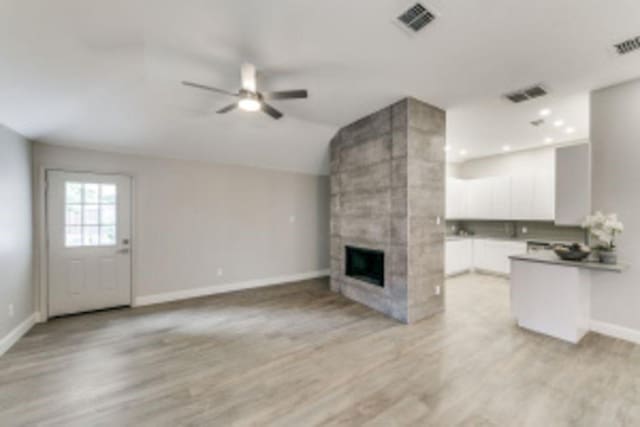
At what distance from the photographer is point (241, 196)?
17.5 feet

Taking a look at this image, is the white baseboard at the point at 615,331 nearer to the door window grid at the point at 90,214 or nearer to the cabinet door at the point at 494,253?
the cabinet door at the point at 494,253

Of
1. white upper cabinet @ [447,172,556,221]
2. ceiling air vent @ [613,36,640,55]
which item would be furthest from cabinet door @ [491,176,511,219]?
ceiling air vent @ [613,36,640,55]

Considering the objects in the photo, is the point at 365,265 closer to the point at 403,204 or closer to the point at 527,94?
the point at 403,204

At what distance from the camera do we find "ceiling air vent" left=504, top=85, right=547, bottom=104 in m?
3.27

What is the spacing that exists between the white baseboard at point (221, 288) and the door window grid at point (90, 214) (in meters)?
1.09

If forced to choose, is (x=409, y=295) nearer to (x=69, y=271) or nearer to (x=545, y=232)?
(x=545, y=232)

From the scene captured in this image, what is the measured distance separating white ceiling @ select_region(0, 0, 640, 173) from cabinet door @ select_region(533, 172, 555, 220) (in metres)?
1.59

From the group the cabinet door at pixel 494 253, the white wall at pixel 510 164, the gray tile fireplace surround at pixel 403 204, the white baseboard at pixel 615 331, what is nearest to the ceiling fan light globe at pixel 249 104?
→ the gray tile fireplace surround at pixel 403 204

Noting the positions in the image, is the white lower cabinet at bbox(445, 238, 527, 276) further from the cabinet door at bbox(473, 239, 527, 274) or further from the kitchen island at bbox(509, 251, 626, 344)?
the kitchen island at bbox(509, 251, 626, 344)

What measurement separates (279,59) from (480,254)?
6202 mm

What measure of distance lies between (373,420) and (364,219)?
2821mm

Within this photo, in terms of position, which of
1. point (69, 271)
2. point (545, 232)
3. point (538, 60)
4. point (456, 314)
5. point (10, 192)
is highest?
point (538, 60)

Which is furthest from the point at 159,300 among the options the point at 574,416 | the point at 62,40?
the point at 574,416

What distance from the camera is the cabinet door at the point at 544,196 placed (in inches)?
216
